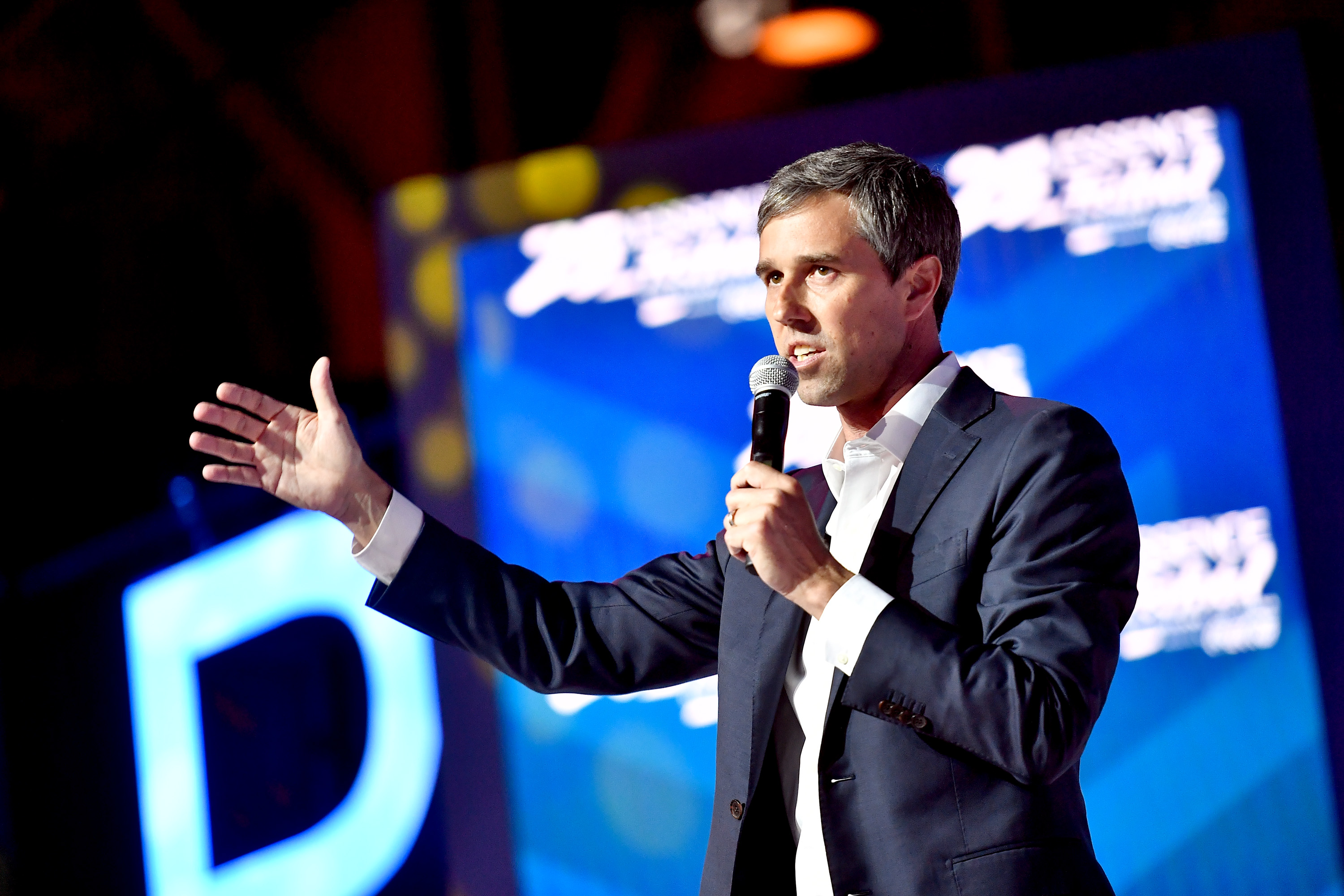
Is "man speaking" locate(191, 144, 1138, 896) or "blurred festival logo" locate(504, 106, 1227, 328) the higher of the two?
"blurred festival logo" locate(504, 106, 1227, 328)

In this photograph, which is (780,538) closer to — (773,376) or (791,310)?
(773,376)

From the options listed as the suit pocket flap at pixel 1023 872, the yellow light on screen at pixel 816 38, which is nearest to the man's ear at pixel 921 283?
the suit pocket flap at pixel 1023 872

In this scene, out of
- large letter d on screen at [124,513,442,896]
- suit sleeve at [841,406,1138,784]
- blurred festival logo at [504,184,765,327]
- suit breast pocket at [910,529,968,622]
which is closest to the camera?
suit sleeve at [841,406,1138,784]

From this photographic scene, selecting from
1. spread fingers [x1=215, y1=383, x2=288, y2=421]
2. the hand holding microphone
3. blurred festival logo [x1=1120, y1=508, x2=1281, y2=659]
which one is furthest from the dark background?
the hand holding microphone

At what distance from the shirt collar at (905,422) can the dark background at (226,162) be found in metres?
3.31

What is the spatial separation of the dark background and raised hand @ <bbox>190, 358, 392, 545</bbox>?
9.64 feet

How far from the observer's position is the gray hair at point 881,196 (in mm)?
1721

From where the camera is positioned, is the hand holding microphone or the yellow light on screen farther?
the yellow light on screen

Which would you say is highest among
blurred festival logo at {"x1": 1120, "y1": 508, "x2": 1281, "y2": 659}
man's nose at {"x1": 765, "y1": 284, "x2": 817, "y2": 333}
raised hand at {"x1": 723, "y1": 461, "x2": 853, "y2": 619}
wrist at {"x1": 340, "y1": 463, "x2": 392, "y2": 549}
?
man's nose at {"x1": 765, "y1": 284, "x2": 817, "y2": 333}

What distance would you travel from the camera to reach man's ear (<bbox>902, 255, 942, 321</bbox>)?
175cm

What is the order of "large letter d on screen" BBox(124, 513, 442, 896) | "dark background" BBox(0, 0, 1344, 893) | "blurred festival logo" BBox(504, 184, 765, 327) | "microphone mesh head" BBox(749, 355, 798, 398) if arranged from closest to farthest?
"microphone mesh head" BBox(749, 355, 798, 398), "blurred festival logo" BBox(504, 184, 765, 327), "large letter d on screen" BBox(124, 513, 442, 896), "dark background" BBox(0, 0, 1344, 893)

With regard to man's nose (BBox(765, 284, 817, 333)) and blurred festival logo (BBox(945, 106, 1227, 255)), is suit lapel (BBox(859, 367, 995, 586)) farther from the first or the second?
blurred festival logo (BBox(945, 106, 1227, 255))

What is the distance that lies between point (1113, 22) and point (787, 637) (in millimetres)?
3880

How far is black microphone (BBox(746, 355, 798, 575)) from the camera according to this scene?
1.54m
